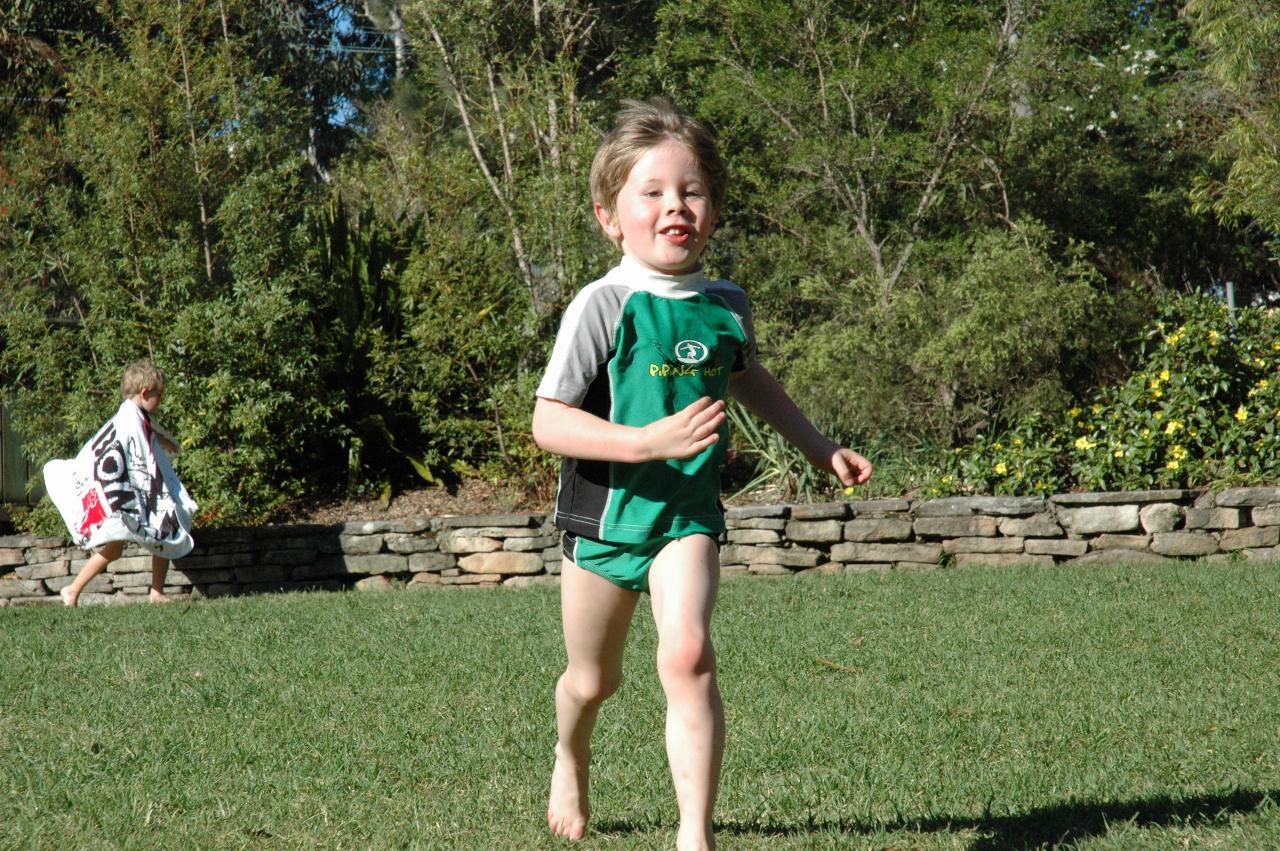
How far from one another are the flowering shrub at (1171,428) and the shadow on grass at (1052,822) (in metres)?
4.91

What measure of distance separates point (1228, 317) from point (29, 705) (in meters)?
7.16

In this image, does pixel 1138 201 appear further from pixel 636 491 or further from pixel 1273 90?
pixel 636 491

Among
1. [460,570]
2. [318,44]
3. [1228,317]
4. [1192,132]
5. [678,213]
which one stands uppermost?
[318,44]

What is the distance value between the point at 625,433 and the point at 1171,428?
6.14m

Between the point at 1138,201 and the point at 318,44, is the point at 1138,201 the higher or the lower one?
the lower one

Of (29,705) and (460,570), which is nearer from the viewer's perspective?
(29,705)

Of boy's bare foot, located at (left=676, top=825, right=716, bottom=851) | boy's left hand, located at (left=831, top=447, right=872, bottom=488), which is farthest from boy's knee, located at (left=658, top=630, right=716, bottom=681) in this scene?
boy's left hand, located at (left=831, top=447, right=872, bottom=488)

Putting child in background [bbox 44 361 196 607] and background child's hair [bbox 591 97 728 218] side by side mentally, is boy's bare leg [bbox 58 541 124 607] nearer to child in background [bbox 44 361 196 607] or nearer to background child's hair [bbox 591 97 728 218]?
child in background [bbox 44 361 196 607]

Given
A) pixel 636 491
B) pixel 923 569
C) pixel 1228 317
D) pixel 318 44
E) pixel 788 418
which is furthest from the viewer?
pixel 318 44

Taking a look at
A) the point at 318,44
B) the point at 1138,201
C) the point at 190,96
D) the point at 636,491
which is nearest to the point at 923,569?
the point at 1138,201

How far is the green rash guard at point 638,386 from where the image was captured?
2432 mm

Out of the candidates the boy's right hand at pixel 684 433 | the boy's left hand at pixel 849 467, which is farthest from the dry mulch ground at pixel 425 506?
the boy's right hand at pixel 684 433

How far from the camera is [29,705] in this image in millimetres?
4398

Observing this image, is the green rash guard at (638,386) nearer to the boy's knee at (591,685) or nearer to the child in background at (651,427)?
the child in background at (651,427)
